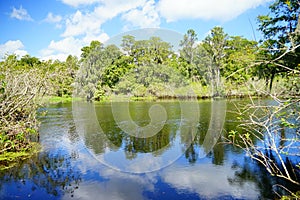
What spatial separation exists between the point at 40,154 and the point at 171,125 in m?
7.75

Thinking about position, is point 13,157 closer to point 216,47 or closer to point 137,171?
point 137,171

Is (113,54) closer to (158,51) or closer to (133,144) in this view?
(158,51)

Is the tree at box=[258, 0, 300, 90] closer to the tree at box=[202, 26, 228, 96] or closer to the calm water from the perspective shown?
the calm water

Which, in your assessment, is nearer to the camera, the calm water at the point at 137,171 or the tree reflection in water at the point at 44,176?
the calm water at the point at 137,171

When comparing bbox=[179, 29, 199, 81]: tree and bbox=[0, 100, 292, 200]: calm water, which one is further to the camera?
bbox=[179, 29, 199, 81]: tree

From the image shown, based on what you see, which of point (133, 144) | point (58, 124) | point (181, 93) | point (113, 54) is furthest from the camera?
point (181, 93)

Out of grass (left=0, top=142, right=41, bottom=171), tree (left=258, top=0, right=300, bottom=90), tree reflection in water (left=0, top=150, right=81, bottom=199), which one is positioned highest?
tree (left=258, top=0, right=300, bottom=90)

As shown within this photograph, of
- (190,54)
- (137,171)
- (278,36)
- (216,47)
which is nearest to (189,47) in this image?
(190,54)

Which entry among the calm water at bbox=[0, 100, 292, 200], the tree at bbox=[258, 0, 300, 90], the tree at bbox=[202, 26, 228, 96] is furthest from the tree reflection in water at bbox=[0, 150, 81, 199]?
the tree at bbox=[202, 26, 228, 96]

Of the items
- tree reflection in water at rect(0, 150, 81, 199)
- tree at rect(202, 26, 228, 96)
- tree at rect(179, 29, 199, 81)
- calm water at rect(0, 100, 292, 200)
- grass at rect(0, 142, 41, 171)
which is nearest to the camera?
calm water at rect(0, 100, 292, 200)

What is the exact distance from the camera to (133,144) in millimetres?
11391

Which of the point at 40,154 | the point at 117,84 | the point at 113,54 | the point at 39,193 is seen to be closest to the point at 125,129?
the point at 40,154

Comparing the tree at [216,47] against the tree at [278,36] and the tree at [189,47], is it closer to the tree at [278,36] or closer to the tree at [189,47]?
the tree at [189,47]

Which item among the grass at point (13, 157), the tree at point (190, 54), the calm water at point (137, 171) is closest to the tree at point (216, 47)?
the tree at point (190, 54)
